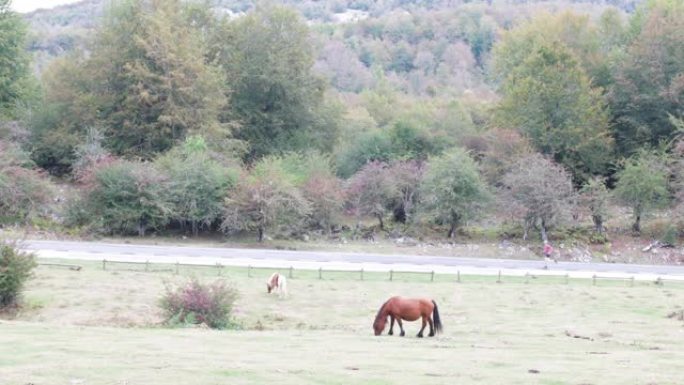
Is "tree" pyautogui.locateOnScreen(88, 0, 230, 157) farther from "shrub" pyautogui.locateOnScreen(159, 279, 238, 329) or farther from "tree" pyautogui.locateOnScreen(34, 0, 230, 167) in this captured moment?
"shrub" pyautogui.locateOnScreen(159, 279, 238, 329)

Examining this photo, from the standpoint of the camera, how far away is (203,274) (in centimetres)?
3947

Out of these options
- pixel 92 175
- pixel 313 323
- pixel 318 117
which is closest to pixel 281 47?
pixel 318 117

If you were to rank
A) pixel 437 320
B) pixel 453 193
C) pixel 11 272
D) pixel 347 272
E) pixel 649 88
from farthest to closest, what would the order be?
1. pixel 649 88
2. pixel 453 193
3. pixel 347 272
4. pixel 11 272
5. pixel 437 320

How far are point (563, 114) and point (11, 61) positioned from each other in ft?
138

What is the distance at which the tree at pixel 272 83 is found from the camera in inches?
3002

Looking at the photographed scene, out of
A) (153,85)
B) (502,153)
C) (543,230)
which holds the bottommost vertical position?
(543,230)

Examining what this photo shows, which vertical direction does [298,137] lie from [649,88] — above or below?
below

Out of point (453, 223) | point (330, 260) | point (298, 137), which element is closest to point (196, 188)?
point (330, 260)

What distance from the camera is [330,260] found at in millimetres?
49062

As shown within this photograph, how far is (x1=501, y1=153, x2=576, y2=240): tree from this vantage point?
5953cm

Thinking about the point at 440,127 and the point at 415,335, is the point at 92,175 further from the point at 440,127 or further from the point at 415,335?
the point at 415,335

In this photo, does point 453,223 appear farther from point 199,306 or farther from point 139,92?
point 199,306

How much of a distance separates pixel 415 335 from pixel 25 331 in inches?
421

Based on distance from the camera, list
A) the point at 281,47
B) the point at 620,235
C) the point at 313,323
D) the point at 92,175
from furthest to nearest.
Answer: the point at 281,47
the point at 620,235
the point at 92,175
the point at 313,323
